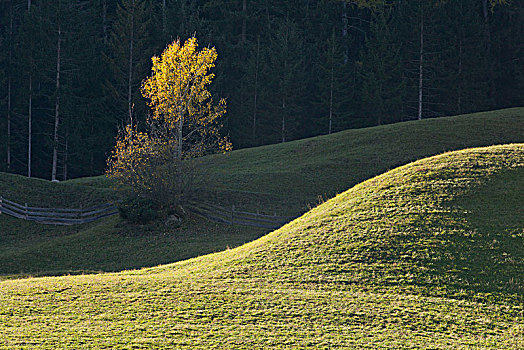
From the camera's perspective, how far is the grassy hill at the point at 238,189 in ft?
92.4

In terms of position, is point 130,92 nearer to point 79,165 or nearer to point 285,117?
point 79,165

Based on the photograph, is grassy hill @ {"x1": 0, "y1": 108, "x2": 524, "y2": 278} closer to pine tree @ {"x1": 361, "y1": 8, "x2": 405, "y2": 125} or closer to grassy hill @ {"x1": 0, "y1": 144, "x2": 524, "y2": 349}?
grassy hill @ {"x1": 0, "y1": 144, "x2": 524, "y2": 349}

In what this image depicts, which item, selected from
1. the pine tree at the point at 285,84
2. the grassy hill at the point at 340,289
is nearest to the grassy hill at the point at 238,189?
the grassy hill at the point at 340,289

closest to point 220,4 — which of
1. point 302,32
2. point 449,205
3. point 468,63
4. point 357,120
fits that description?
point 302,32

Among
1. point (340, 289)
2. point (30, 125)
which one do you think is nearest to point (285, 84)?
point (30, 125)

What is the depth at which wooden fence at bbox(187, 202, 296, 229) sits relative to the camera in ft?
105

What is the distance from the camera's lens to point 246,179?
42938 millimetres

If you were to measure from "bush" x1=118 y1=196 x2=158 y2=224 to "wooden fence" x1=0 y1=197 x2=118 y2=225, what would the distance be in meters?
4.07

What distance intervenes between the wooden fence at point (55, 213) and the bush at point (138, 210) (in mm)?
4073

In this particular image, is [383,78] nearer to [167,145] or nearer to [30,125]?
[167,145]

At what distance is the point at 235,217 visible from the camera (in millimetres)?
33812

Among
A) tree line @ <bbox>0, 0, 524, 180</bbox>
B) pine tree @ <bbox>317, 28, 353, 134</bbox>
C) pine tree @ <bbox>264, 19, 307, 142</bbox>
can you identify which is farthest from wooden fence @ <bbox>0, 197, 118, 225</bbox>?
pine tree @ <bbox>317, 28, 353, 134</bbox>

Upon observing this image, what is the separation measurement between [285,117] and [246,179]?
84.5 feet

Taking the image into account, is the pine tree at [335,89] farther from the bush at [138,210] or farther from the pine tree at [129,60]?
the bush at [138,210]
